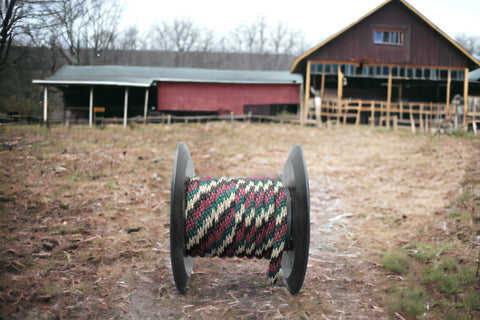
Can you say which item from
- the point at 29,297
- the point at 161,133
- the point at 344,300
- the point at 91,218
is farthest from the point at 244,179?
the point at 161,133

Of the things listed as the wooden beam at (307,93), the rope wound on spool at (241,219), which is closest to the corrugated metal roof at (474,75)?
the rope wound on spool at (241,219)

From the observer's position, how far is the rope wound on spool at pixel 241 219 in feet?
12.1

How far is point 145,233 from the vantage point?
5598 millimetres

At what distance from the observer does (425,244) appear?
17.6 feet

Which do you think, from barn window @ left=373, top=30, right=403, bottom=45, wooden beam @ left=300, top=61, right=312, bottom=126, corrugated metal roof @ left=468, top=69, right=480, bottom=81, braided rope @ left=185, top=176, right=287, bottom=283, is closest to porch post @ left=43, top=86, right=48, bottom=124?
braided rope @ left=185, top=176, right=287, bottom=283

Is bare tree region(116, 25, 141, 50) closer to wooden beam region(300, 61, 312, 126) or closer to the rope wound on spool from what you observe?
the rope wound on spool

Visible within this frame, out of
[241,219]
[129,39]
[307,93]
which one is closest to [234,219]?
[241,219]

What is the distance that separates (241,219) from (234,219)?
0.23ft

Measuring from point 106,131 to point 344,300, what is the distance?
651 centimetres

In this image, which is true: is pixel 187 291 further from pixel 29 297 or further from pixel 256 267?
pixel 29 297

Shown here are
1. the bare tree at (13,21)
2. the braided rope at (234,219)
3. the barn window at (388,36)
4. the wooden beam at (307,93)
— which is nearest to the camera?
the bare tree at (13,21)

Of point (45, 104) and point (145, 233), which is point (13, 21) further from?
point (145, 233)

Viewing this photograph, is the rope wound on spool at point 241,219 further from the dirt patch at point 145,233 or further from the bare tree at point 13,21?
the bare tree at point 13,21

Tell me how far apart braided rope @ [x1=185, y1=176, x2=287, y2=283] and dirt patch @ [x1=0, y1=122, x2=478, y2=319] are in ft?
1.51
